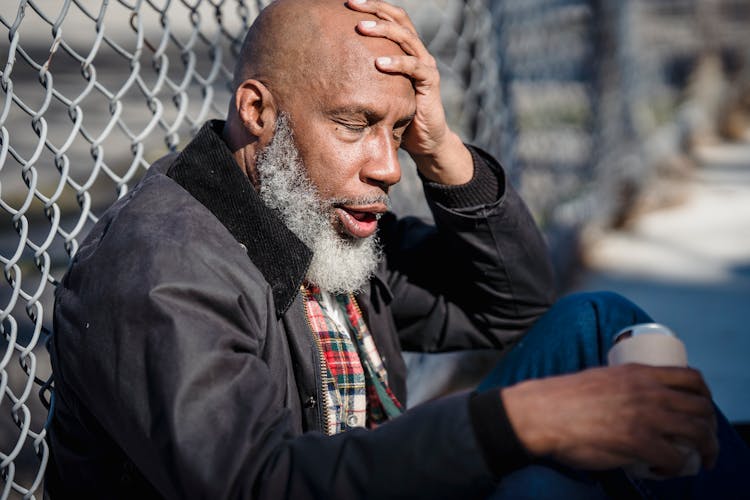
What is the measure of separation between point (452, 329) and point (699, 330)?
2.17m

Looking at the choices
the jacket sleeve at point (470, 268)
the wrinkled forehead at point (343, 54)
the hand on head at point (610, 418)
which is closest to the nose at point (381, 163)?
the wrinkled forehead at point (343, 54)

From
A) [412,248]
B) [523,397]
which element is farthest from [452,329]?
[523,397]

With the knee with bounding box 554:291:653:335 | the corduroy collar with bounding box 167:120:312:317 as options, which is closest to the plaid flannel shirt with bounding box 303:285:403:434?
the corduroy collar with bounding box 167:120:312:317

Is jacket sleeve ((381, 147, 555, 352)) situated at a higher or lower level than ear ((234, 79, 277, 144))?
lower

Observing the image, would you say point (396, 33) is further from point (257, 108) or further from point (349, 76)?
point (257, 108)

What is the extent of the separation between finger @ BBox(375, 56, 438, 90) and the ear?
27 centimetres

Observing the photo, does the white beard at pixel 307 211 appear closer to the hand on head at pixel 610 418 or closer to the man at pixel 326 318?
the man at pixel 326 318

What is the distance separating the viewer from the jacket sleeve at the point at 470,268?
8.30 ft

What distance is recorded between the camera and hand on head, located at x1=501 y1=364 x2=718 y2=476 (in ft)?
4.84

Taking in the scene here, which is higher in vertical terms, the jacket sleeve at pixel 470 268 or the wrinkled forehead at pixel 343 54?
the wrinkled forehead at pixel 343 54

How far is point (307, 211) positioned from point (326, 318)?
11.5 inches

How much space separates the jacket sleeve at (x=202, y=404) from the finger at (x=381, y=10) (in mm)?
740

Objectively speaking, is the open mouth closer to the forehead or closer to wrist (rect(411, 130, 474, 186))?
the forehead

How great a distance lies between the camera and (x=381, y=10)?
2121mm
